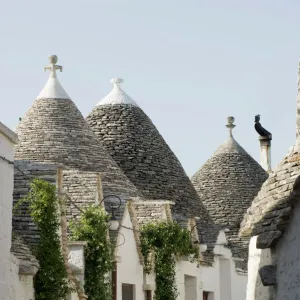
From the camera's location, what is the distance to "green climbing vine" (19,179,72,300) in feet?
81.5

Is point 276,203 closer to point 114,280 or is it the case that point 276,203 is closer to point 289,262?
point 289,262

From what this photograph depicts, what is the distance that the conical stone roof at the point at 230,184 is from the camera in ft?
152

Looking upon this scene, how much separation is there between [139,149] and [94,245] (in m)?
10.5

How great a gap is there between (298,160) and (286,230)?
40.5 inches

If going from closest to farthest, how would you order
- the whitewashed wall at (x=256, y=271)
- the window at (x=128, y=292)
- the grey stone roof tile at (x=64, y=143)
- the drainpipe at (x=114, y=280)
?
the whitewashed wall at (x=256, y=271)
the drainpipe at (x=114, y=280)
the window at (x=128, y=292)
the grey stone roof tile at (x=64, y=143)

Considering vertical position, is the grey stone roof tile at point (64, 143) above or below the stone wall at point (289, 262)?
above

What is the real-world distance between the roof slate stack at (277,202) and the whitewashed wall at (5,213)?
356 centimetres

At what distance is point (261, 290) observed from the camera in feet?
67.7

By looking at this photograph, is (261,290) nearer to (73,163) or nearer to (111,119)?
(73,163)

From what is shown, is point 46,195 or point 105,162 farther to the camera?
point 105,162

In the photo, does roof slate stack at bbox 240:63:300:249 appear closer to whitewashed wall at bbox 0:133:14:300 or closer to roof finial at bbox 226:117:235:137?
whitewashed wall at bbox 0:133:14:300

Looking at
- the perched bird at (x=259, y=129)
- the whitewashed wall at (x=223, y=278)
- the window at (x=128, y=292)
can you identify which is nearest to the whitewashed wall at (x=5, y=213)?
the window at (x=128, y=292)

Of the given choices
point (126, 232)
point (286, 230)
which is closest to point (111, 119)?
point (126, 232)

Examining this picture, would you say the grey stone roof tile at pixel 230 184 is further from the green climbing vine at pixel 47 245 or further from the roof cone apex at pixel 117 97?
the green climbing vine at pixel 47 245
